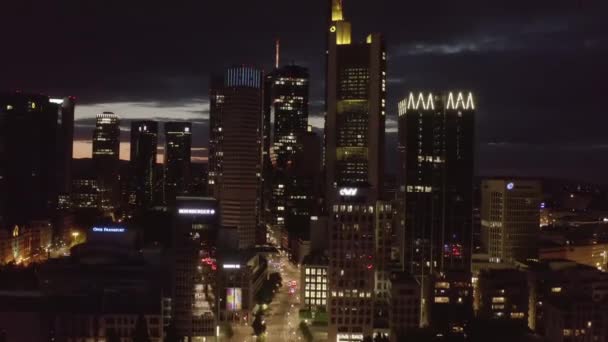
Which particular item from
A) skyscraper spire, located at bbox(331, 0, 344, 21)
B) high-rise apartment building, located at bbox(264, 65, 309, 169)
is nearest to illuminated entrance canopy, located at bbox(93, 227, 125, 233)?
skyscraper spire, located at bbox(331, 0, 344, 21)

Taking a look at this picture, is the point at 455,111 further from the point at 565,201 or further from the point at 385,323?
the point at 565,201

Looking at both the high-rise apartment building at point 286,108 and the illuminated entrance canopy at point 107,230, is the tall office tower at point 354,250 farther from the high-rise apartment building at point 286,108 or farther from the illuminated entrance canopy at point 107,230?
the high-rise apartment building at point 286,108

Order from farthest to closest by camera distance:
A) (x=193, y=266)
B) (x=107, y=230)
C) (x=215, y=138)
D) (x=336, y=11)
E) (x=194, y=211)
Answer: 1. (x=215, y=138)
2. (x=336, y=11)
3. (x=107, y=230)
4. (x=194, y=211)
5. (x=193, y=266)

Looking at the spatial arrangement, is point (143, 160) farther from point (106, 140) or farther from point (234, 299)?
point (234, 299)

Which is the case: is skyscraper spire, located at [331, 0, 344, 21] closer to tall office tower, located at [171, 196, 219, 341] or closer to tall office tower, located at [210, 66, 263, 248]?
tall office tower, located at [210, 66, 263, 248]

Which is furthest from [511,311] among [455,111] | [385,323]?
[455,111]

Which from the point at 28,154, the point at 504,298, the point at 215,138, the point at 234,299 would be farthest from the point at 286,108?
the point at 504,298

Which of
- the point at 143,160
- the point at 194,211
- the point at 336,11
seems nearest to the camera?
the point at 194,211
